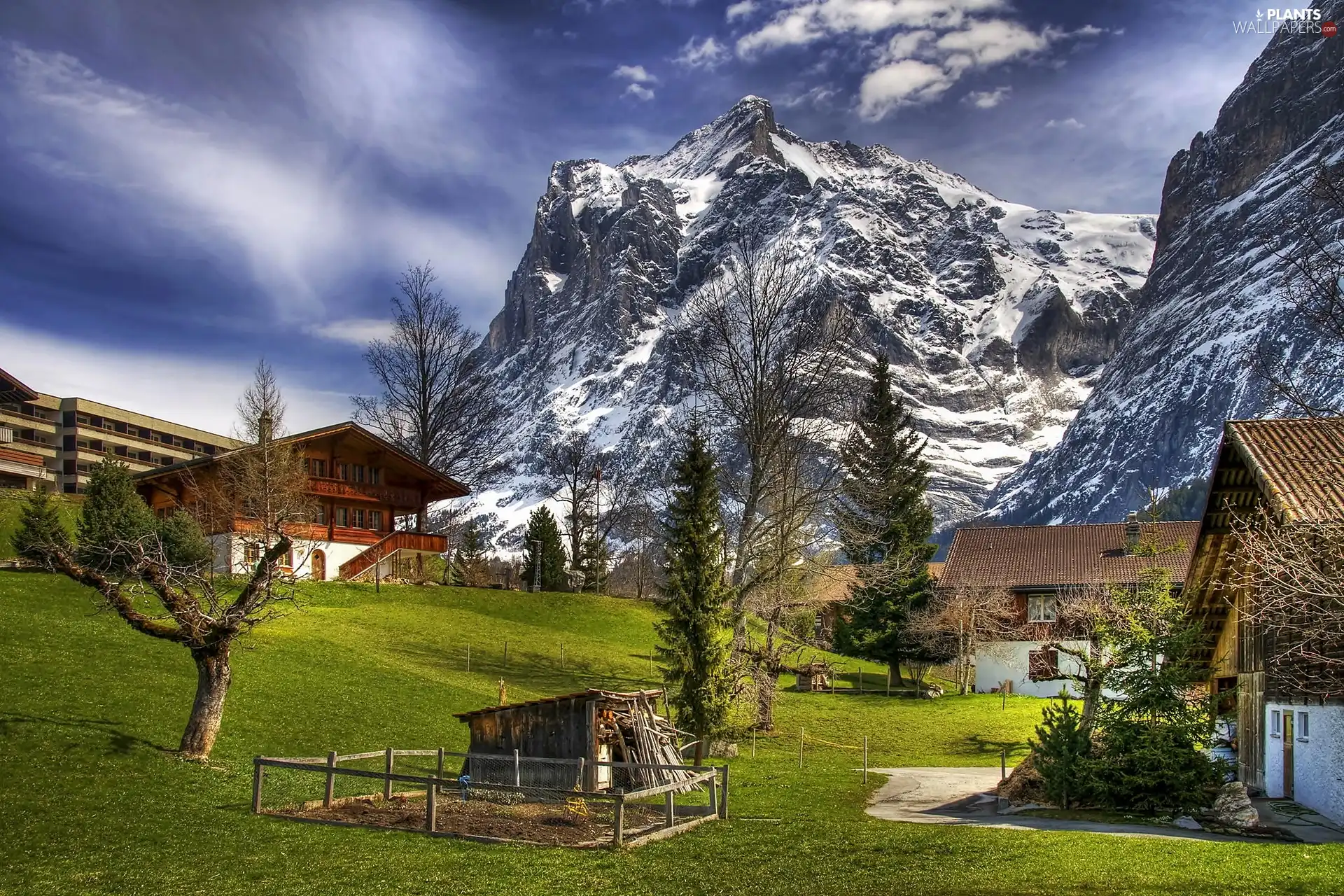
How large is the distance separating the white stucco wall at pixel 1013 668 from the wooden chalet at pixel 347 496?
3034 cm

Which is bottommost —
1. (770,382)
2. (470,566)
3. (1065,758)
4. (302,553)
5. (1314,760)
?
(1065,758)

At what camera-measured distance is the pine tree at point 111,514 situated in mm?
34750

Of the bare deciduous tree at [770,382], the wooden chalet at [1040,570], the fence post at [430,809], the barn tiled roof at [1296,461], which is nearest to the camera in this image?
the fence post at [430,809]

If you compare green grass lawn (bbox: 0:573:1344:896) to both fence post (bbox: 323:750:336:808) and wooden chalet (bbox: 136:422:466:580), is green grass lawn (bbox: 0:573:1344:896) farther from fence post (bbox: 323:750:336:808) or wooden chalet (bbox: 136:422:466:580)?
wooden chalet (bbox: 136:422:466:580)

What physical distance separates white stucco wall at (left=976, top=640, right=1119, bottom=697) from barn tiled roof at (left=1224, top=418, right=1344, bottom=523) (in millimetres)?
33385

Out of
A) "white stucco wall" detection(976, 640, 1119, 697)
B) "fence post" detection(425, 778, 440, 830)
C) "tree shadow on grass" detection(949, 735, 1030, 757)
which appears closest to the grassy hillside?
"fence post" detection(425, 778, 440, 830)

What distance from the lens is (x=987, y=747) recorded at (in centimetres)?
3619

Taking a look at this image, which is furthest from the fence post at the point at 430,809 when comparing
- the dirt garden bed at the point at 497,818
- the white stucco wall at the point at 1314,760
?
the white stucco wall at the point at 1314,760

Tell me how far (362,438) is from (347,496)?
3199 millimetres

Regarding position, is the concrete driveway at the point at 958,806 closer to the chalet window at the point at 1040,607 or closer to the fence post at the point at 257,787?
the fence post at the point at 257,787

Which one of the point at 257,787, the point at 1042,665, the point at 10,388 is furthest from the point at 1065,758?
the point at 10,388

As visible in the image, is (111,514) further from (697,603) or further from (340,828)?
(340,828)

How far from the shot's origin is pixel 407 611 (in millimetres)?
44250

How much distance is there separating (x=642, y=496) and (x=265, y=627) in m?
74.8
